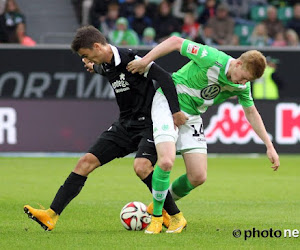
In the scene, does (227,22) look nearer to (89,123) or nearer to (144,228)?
(89,123)

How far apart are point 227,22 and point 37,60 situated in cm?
496

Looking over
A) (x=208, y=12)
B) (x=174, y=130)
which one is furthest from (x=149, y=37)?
(x=174, y=130)

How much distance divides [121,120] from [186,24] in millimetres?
12533

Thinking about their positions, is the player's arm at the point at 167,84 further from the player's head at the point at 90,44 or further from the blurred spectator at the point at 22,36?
the blurred spectator at the point at 22,36

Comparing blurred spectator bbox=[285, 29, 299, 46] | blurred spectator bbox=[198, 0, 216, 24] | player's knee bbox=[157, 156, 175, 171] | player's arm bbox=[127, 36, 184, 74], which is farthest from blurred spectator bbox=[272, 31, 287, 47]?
player's knee bbox=[157, 156, 175, 171]

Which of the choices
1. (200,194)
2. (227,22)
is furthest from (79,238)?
(227,22)

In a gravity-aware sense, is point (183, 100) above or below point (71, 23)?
above

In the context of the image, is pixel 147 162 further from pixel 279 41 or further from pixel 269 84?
pixel 279 41

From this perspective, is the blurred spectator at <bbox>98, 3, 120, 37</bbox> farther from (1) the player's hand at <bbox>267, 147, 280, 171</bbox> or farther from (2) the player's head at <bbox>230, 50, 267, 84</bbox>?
(2) the player's head at <bbox>230, 50, 267, 84</bbox>

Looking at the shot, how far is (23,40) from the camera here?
1883 centimetres

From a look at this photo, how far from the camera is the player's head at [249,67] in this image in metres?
7.67

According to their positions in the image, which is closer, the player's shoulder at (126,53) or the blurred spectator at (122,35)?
the player's shoulder at (126,53)

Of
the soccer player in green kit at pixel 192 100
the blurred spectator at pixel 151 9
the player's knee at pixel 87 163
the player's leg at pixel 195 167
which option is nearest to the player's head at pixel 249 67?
the soccer player in green kit at pixel 192 100

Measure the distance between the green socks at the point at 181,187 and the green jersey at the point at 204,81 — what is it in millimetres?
671
